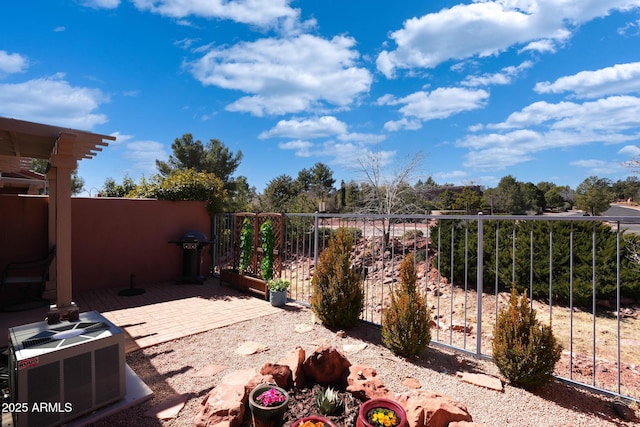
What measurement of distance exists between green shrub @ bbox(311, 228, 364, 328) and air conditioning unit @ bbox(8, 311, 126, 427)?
2.15m

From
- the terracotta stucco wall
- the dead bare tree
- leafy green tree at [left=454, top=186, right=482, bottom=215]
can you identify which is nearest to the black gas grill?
the terracotta stucco wall

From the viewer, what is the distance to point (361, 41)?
9812 mm

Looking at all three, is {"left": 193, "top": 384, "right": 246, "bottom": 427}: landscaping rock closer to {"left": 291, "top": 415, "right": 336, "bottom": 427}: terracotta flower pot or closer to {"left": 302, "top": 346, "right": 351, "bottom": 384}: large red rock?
{"left": 291, "top": 415, "right": 336, "bottom": 427}: terracotta flower pot

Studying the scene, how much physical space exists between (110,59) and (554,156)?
19.3 meters

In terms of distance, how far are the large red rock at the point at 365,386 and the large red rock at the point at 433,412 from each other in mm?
241

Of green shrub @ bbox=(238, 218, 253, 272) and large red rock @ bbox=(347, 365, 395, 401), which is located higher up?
green shrub @ bbox=(238, 218, 253, 272)

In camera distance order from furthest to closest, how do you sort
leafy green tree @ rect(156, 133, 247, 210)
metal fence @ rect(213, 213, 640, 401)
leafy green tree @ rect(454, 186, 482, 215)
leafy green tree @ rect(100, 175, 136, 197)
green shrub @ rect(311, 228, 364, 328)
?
leafy green tree @ rect(156, 133, 247, 210), leafy green tree @ rect(454, 186, 482, 215), leafy green tree @ rect(100, 175, 136, 197), metal fence @ rect(213, 213, 640, 401), green shrub @ rect(311, 228, 364, 328)

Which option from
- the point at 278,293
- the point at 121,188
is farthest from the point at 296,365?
the point at 121,188

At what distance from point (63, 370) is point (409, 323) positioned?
2.64 m

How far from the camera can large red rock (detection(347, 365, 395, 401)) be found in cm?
200

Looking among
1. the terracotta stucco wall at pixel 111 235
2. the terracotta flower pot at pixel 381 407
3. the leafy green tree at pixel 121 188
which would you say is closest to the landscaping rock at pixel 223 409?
the terracotta flower pot at pixel 381 407

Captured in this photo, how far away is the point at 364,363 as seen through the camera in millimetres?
2828

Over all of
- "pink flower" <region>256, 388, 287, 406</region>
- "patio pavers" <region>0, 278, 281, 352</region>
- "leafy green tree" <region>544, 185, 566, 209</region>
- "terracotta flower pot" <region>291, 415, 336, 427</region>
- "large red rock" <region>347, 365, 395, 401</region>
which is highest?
"leafy green tree" <region>544, 185, 566, 209</region>

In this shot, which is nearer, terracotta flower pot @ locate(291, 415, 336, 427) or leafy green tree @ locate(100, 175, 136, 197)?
terracotta flower pot @ locate(291, 415, 336, 427)
